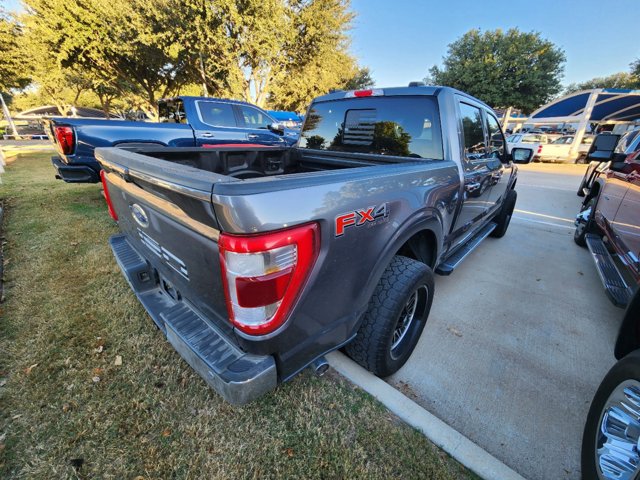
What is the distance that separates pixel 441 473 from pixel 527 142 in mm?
19989

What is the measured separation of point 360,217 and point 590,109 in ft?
71.4

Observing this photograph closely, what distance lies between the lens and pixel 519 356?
2.43m

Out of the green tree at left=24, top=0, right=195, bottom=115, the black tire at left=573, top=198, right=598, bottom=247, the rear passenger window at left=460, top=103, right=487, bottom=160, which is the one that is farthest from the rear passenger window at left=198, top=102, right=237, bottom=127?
the green tree at left=24, top=0, right=195, bottom=115

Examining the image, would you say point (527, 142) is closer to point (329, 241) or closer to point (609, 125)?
point (609, 125)

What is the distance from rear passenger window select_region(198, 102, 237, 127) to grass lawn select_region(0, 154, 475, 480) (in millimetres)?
4786

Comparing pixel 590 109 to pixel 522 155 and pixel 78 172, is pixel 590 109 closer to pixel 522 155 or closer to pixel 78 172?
pixel 522 155

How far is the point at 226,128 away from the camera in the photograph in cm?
652

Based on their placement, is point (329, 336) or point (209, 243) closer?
point (209, 243)

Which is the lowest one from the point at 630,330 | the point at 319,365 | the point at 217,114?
the point at 319,365

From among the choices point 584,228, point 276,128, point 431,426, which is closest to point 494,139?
point 584,228

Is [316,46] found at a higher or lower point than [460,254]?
higher

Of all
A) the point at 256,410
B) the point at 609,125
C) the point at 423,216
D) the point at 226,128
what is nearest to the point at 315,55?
the point at 226,128

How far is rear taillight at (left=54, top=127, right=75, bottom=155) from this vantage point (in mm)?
4312

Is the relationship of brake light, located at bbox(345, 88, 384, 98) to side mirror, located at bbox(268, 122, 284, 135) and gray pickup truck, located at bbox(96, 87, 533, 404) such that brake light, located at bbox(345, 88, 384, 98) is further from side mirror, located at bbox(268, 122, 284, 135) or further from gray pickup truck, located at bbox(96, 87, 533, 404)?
side mirror, located at bbox(268, 122, 284, 135)
